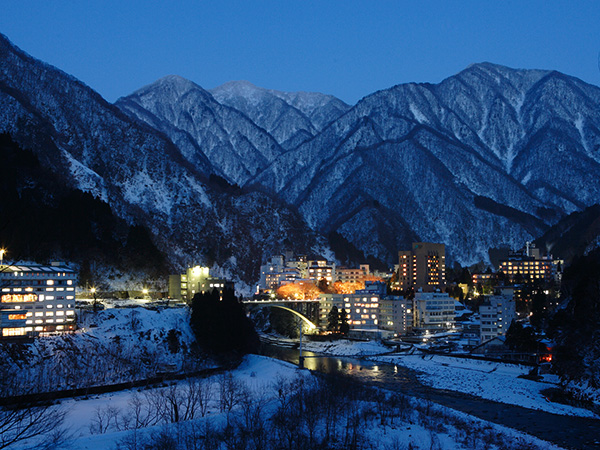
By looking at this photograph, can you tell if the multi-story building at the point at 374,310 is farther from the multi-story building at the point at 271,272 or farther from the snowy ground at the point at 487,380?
the multi-story building at the point at 271,272

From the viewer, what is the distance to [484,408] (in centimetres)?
4678

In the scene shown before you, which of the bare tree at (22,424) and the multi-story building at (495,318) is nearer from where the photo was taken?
the bare tree at (22,424)

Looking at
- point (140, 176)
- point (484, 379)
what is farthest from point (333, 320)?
point (140, 176)

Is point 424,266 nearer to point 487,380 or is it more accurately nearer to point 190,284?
point 190,284

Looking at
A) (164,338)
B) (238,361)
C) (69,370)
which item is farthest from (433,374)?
(69,370)

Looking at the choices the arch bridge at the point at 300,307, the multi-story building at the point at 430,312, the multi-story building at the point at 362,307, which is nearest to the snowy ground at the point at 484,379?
the multi-story building at the point at 362,307

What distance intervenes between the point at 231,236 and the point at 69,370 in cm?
9966

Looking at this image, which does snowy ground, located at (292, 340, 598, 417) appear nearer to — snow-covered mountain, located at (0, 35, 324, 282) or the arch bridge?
the arch bridge

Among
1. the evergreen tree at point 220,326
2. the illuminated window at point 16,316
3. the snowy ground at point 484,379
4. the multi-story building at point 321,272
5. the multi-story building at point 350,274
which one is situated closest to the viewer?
the snowy ground at point 484,379

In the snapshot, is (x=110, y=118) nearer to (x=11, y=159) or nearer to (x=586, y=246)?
(x=11, y=159)

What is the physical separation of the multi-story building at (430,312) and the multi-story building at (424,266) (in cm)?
2472

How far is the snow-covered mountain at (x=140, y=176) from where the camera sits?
5079 inches

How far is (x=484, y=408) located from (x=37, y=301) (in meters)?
44.6

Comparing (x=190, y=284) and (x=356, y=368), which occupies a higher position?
(x=190, y=284)
